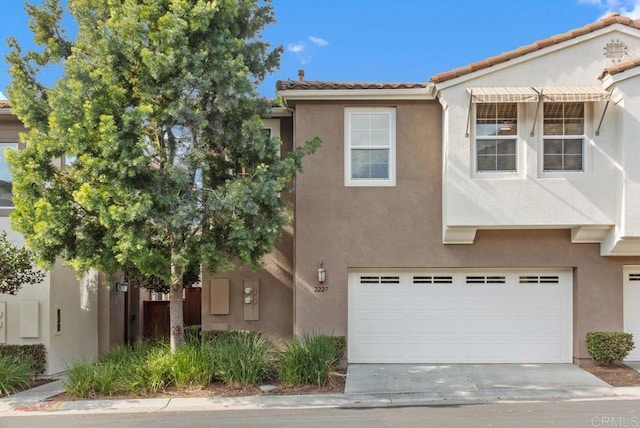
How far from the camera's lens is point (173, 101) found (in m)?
9.87

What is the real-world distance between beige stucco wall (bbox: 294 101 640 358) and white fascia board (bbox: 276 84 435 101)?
0.70 feet

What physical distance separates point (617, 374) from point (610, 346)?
2.22 ft

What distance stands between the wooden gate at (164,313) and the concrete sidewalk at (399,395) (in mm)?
6360

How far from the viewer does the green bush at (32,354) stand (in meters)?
12.3

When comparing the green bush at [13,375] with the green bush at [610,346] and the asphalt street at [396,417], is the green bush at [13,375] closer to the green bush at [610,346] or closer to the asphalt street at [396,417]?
the asphalt street at [396,417]

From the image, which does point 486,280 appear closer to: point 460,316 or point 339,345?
point 460,316

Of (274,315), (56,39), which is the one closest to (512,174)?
(274,315)

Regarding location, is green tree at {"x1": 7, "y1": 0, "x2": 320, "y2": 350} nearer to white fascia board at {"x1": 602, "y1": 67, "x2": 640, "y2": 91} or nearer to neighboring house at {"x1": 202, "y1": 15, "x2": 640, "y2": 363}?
neighboring house at {"x1": 202, "y1": 15, "x2": 640, "y2": 363}

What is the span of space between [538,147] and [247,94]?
617 centimetres

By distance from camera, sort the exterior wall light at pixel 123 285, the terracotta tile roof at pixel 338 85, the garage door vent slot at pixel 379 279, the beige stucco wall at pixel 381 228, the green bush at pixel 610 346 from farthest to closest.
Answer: the exterior wall light at pixel 123 285 → the garage door vent slot at pixel 379 279 → the beige stucco wall at pixel 381 228 → the terracotta tile roof at pixel 338 85 → the green bush at pixel 610 346

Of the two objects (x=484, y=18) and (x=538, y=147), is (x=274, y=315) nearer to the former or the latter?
(x=538, y=147)

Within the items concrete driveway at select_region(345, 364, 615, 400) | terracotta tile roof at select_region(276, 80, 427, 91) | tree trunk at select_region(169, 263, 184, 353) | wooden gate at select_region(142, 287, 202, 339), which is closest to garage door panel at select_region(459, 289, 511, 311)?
concrete driveway at select_region(345, 364, 615, 400)

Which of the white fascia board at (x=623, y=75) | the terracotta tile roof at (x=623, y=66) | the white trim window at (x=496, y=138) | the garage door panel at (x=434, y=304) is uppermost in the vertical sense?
the terracotta tile roof at (x=623, y=66)

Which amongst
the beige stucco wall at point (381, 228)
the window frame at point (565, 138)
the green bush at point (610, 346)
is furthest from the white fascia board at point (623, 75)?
the green bush at point (610, 346)
